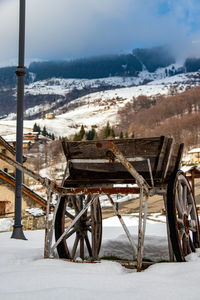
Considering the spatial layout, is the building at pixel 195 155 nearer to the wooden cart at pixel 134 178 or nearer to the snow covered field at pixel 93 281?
the wooden cart at pixel 134 178

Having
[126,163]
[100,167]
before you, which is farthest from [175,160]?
[126,163]

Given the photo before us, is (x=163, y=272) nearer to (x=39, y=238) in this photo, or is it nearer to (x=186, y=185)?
(x=186, y=185)

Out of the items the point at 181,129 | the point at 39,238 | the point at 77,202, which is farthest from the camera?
the point at 181,129

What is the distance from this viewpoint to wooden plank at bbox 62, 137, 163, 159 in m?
4.86

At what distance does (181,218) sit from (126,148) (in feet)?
4.13

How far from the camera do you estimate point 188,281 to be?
3439 millimetres

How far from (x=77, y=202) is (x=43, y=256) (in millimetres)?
1392

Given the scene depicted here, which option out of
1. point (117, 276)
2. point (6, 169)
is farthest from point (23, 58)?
point (6, 169)

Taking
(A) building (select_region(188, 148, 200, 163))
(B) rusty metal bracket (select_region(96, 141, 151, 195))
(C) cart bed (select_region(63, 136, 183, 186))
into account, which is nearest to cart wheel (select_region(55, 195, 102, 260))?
(C) cart bed (select_region(63, 136, 183, 186))

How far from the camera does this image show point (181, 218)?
16.7 feet

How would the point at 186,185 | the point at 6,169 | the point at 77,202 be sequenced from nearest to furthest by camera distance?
the point at 186,185 → the point at 77,202 → the point at 6,169

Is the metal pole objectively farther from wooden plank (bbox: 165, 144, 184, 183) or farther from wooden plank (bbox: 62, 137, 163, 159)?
wooden plank (bbox: 165, 144, 184, 183)

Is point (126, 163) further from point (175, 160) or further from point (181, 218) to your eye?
point (175, 160)

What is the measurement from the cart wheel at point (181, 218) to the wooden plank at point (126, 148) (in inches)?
19.9
